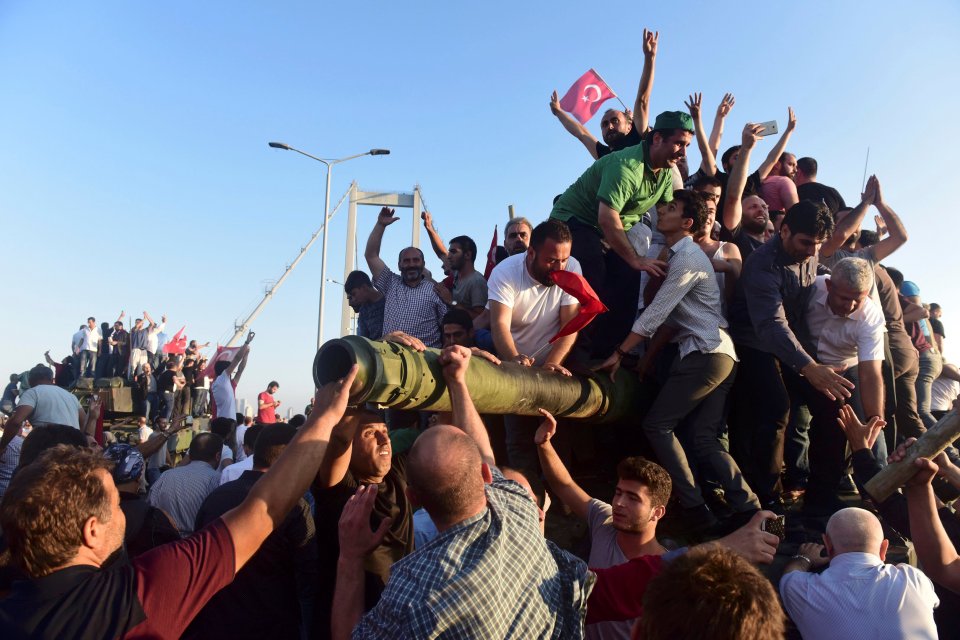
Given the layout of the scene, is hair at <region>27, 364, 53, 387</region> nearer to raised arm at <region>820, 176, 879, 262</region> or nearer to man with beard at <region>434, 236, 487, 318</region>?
man with beard at <region>434, 236, 487, 318</region>

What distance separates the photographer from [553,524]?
17.6 feet

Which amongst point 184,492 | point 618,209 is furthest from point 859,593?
point 184,492

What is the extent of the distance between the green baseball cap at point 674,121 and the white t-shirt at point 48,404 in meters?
6.16

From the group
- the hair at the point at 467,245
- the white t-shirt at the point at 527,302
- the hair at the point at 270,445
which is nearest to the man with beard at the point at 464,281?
the hair at the point at 467,245

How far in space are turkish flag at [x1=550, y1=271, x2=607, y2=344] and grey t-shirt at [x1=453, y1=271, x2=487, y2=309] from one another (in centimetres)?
247

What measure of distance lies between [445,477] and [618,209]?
3.67 m

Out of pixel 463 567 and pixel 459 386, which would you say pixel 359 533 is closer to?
pixel 463 567

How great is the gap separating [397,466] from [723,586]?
223 cm

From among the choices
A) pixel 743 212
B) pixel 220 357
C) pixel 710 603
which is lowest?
pixel 220 357

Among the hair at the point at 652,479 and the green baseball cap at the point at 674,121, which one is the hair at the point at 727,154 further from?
the hair at the point at 652,479

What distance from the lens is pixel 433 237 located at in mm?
8625

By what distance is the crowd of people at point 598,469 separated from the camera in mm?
2318

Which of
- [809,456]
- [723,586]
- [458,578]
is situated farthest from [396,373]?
[809,456]

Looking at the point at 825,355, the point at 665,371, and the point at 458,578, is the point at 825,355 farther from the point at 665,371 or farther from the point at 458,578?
the point at 458,578
